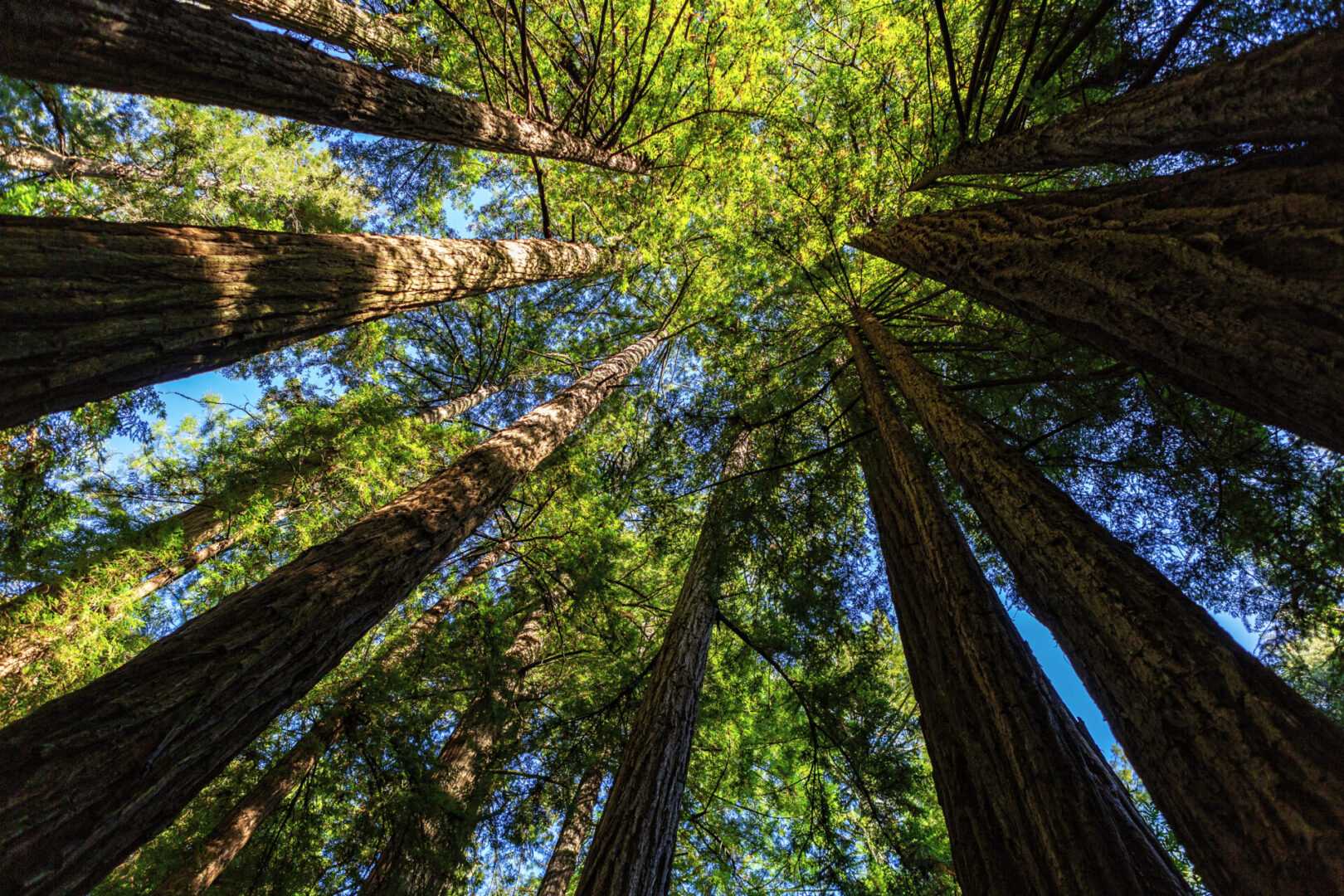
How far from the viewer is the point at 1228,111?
1.49 meters

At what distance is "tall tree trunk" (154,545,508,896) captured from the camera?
3258 millimetres

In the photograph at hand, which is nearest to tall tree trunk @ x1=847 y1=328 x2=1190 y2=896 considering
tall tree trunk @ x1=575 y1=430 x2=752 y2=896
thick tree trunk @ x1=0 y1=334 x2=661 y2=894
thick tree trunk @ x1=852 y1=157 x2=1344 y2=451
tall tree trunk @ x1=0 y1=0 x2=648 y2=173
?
thick tree trunk @ x1=852 y1=157 x2=1344 y2=451

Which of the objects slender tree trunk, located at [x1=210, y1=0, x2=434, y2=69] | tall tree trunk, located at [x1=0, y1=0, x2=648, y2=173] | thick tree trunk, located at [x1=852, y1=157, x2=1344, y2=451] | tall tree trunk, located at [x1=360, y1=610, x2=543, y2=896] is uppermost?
slender tree trunk, located at [x1=210, y1=0, x2=434, y2=69]

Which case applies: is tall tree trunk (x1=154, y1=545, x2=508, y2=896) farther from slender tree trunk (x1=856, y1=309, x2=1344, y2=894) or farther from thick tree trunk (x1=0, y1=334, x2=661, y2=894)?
slender tree trunk (x1=856, y1=309, x2=1344, y2=894)

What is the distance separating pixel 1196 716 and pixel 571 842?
6611 millimetres

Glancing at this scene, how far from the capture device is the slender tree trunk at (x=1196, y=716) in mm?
904

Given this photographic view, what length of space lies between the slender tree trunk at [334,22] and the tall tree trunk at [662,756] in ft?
24.2

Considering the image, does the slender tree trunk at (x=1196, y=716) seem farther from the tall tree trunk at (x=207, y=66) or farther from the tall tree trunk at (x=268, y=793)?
the tall tree trunk at (x=207, y=66)

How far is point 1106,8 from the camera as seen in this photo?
2.50 metres

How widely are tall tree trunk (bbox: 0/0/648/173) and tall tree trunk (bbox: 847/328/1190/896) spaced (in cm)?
462

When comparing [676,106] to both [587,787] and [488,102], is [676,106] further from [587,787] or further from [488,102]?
[587,787]

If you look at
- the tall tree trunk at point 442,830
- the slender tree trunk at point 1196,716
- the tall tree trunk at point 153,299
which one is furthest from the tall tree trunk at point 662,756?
the tall tree trunk at point 153,299

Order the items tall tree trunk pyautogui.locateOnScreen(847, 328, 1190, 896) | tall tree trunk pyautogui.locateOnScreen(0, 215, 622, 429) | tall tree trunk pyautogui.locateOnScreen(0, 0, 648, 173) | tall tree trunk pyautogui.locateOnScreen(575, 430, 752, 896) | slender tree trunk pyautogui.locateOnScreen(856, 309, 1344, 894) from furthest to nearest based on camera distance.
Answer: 1. tall tree trunk pyautogui.locateOnScreen(575, 430, 752, 896)
2. tall tree trunk pyautogui.locateOnScreen(0, 0, 648, 173)
3. tall tree trunk pyautogui.locateOnScreen(0, 215, 622, 429)
4. tall tree trunk pyautogui.locateOnScreen(847, 328, 1190, 896)
5. slender tree trunk pyautogui.locateOnScreen(856, 309, 1344, 894)

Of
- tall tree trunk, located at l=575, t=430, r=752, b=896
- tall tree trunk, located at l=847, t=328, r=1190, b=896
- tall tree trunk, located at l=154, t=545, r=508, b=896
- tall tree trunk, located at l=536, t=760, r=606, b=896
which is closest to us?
tall tree trunk, located at l=847, t=328, r=1190, b=896
